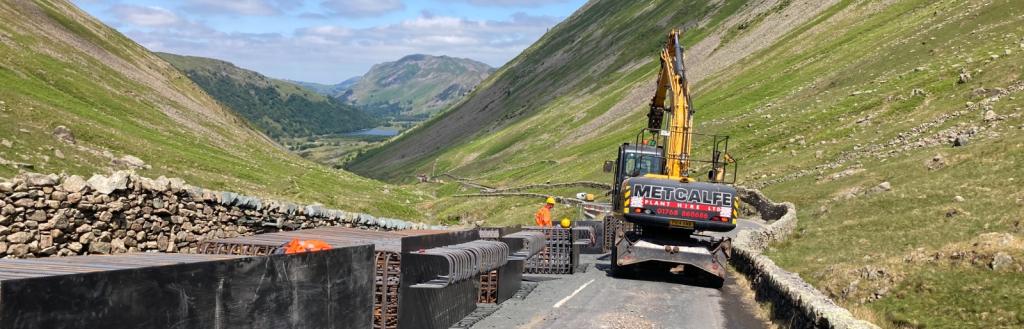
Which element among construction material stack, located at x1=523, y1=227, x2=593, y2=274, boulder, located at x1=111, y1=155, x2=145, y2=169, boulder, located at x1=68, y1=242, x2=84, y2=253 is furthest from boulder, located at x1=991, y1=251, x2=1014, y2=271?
boulder, located at x1=111, y1=155, x2=145, y2=169

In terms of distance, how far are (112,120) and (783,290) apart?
3781 cm

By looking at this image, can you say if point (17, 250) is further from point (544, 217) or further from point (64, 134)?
point (64, 134)

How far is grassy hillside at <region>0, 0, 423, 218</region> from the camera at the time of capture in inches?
1189

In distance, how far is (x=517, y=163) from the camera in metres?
113

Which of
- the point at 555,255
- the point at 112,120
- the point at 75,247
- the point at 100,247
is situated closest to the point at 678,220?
the point at 555,255

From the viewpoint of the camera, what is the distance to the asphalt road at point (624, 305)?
1719cm

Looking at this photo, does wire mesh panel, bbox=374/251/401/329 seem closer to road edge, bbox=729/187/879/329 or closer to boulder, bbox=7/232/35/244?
boulder, bbox=7/232/35/244

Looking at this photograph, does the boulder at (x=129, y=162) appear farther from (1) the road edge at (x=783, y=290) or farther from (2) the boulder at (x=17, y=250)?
(1) the road edge at (x=783, y=290)

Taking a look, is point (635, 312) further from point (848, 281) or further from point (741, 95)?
point (741, 95)

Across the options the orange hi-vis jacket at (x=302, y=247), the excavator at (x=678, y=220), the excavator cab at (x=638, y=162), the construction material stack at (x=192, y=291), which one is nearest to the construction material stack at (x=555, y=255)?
the excavator at (x=678, y=220)

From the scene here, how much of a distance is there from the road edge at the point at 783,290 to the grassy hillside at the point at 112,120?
61.4ft

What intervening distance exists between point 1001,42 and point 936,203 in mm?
33916

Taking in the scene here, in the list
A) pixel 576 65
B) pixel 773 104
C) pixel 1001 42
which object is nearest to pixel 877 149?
pixel 1001 42

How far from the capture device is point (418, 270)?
13.5 metres
